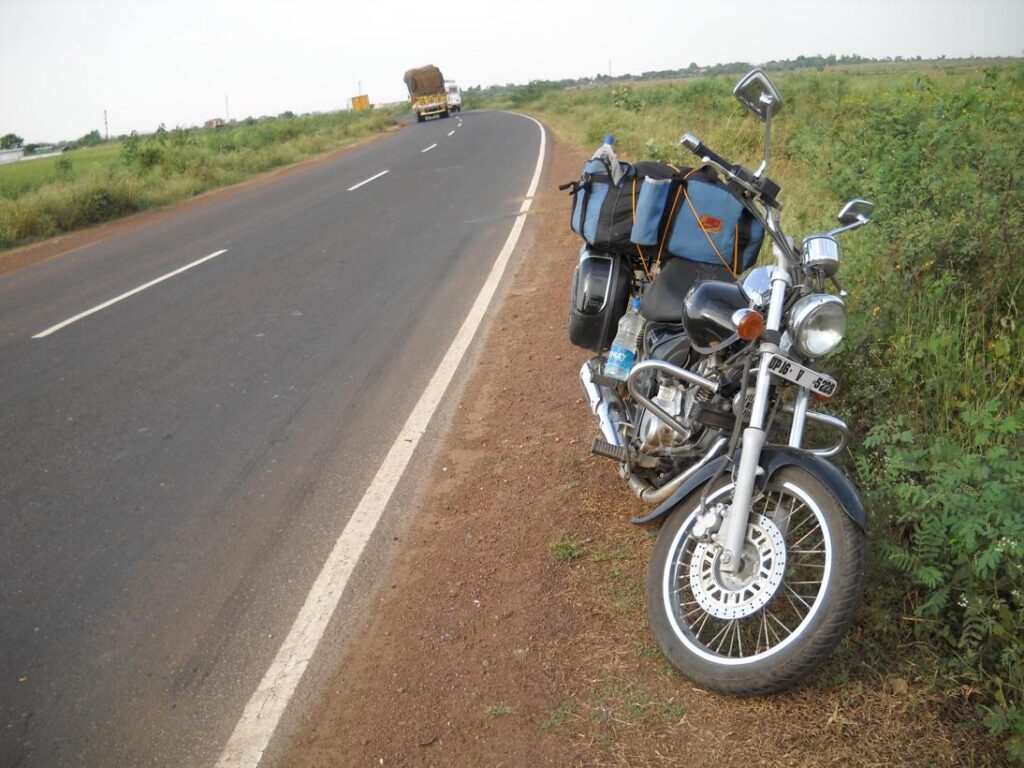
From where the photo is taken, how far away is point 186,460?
5.07m

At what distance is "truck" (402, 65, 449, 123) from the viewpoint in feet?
171

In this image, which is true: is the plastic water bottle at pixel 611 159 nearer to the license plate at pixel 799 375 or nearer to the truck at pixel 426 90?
the license plate at pixel 799 375

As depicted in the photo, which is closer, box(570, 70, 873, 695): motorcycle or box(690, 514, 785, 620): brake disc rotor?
box(570, 70, 873, 695): motorcycle

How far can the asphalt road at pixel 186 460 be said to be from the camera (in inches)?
129

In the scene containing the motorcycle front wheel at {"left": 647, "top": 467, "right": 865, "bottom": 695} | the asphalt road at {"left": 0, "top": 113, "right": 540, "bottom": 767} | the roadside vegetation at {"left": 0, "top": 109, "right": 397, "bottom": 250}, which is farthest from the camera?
the roadside vegetation at {"left": 0, "top": 109, "right": 397, "bottom": 250}

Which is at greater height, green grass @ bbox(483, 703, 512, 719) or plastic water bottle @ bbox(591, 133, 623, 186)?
plastic water bottle @ bbox(591, 133, 623, 186)


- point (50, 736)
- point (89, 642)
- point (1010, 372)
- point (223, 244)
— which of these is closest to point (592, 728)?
point (50, 736)

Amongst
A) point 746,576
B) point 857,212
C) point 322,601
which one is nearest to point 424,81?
point 322,601

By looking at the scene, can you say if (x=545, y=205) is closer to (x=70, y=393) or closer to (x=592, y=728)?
(x=70, y=393)

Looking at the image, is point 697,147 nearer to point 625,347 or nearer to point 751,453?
point 751,453

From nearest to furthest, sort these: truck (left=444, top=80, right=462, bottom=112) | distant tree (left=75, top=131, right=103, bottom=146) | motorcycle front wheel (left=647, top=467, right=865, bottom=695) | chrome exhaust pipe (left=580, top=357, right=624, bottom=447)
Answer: motorcycle front wheel (left=647, top=467, right=865, bottom=695)
chrome exhaust pipe (left=580, top=357, right=624, bottom=447)
truck (left=444, top=80, right=462, bottom=112)
distant tree (left=75, top=131, right=103, bottom=146)

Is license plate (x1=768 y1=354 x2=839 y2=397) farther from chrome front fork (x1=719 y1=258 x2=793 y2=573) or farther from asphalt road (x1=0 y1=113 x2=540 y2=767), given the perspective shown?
asphalt road (x1=0 y1=113 x2=540 y2=767)

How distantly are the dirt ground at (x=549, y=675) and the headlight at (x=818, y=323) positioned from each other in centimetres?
104

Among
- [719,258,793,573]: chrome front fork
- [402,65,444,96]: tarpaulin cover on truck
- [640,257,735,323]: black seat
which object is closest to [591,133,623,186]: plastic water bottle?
[640,257,735,323]: black seat
